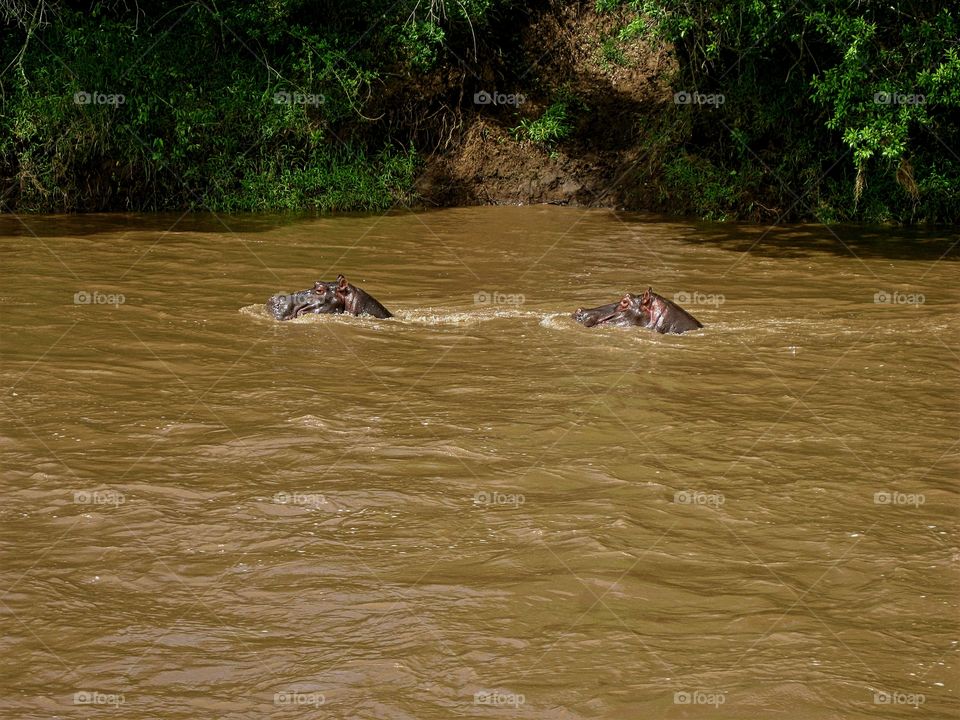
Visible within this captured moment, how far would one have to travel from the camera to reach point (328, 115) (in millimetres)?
20078

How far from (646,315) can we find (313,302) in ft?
10.3

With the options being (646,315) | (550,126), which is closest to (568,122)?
(550,126)

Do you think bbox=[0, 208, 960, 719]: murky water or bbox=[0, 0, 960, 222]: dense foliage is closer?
bbox=[0, 208, 960, 719]: murky water

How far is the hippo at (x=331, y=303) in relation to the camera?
1121 centimetres

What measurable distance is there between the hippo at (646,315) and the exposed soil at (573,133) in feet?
31.8

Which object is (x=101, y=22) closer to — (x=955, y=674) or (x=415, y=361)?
(x=415, y=361)

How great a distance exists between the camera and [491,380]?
29.8 feet

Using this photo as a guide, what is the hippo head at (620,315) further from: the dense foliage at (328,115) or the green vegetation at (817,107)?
the dense foliage at (328,115)

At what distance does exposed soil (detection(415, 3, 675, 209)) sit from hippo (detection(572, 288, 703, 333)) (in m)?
9.69

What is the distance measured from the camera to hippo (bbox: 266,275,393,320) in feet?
36.8

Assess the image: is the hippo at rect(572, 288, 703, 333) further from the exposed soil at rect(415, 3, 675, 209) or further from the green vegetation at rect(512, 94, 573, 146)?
the green vegetation at rect(512, 94, 573, 146)

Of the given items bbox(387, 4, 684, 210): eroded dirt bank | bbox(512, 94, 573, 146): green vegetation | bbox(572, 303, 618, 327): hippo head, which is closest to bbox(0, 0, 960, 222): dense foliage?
bbox(512, 94, 573, 146): green vegetation

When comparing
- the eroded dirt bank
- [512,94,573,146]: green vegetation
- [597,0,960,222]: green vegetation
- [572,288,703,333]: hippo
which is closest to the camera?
[572,288,703,333]: hippo

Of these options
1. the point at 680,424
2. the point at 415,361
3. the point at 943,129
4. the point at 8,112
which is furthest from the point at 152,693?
the point at 943,129
